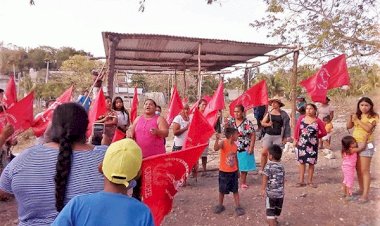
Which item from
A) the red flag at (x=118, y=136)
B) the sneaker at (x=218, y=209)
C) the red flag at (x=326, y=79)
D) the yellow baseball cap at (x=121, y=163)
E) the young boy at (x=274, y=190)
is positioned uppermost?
the red flag at (x=326, y=79)

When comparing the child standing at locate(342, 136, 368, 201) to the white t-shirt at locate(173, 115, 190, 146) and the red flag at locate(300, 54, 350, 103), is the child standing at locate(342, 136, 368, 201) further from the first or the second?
the white t-shirt at locate(173, 115, 190, 146)

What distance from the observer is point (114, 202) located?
1.55 metres

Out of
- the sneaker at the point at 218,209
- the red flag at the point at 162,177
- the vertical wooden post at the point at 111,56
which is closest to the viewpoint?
the red flag at the point at 162,177

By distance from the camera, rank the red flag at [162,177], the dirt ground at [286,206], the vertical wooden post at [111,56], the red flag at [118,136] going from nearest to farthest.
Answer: the red flag at [162,177]
the dirt ground at [286,206]
the red flag at [118,136]
the vertical wooden post at [111,56]

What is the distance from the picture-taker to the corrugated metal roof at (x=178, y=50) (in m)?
7.96

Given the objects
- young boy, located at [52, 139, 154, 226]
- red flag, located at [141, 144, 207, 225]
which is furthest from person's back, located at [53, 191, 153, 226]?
red flag, located at [141, 144, 207, 225]

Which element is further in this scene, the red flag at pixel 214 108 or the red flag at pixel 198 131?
the red flag at pixel 214 108

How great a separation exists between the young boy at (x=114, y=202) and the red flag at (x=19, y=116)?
13.8 ft

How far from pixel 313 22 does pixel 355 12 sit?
1.05m

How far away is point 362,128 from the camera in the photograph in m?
5.82

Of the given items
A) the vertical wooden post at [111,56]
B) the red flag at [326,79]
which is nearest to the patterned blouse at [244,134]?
the red flag at [326,79]

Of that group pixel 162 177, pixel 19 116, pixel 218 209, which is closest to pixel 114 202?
pixel 162 177

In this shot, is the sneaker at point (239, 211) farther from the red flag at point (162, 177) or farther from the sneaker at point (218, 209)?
the red flag at point (162, 177)

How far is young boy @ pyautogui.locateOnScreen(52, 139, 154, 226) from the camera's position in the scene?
151 cm
